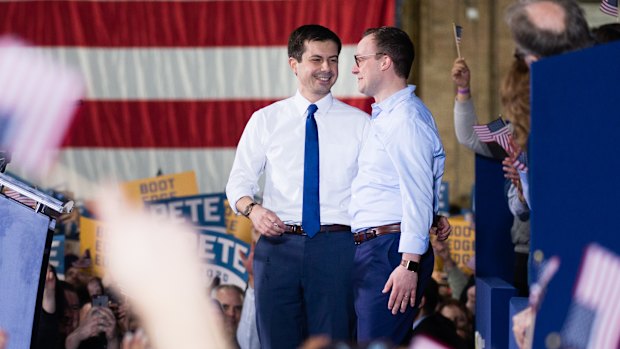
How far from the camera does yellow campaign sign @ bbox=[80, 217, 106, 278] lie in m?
5.20

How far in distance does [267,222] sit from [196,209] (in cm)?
235

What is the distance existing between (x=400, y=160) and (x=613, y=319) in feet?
3.20

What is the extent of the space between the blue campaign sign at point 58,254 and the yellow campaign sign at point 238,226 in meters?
0.87

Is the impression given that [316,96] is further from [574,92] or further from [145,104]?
[145,104]

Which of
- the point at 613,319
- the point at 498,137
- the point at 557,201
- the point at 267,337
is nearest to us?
the point at 613,319

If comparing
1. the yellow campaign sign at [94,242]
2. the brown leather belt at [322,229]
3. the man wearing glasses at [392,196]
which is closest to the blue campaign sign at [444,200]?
the yellow campaign sign at [94,242]

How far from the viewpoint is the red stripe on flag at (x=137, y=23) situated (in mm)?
5340

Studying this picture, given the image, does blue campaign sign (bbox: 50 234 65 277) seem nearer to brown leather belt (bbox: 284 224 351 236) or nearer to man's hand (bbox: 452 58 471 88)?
brown leather belt (bbox: 284 224 351 236)

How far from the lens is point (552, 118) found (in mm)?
1933

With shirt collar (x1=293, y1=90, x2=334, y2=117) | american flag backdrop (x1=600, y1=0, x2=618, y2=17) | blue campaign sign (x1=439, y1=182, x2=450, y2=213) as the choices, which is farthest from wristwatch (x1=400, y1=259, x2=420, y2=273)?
blue campaign sign (x1=439, y1=182, x2=450, y2=213)

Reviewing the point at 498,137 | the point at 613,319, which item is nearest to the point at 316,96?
the point at 498,137

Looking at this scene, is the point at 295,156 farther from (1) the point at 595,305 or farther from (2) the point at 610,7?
(1) the point at 595,305

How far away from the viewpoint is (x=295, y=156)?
3148mm

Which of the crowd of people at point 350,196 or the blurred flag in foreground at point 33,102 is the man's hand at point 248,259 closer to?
the blurred flag in foreground at point 33,102
